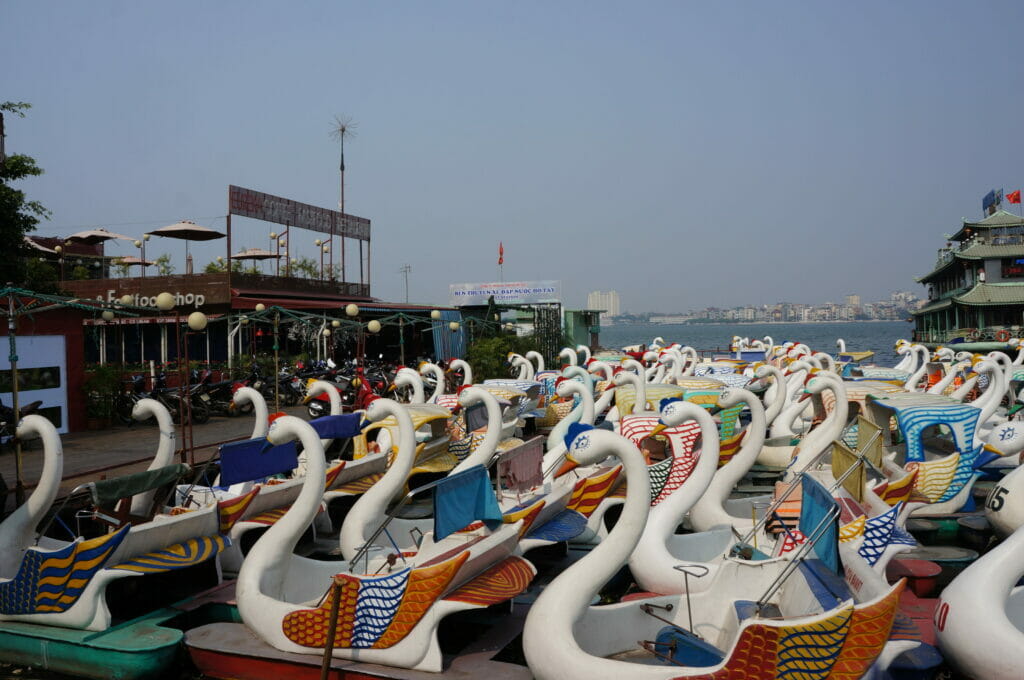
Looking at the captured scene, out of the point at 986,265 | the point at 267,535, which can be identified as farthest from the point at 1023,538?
the point at 986,265

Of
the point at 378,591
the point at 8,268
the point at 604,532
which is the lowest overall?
the point at 604,532

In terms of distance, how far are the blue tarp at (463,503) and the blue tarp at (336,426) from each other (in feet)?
10.7

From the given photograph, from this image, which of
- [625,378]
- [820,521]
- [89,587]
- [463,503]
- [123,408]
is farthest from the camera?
[123,408]

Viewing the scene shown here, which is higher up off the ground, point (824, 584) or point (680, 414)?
point (680, 414)

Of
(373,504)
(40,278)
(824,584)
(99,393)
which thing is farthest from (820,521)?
(40,278)

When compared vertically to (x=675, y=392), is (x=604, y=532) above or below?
below

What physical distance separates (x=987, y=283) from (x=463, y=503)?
129 ft

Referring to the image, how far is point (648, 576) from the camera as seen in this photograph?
639 centimetres

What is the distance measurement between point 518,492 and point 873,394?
20.4ft

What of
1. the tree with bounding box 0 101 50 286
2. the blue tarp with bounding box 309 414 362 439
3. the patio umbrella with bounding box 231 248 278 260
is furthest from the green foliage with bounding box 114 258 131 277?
the blue tarp with bounding box 309 414 362 439

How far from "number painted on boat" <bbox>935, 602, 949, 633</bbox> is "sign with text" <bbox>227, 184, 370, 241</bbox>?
869 inches

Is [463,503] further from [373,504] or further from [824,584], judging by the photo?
[824,584]

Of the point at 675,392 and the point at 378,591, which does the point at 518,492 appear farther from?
the point at 675,392

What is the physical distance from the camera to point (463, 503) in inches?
243
